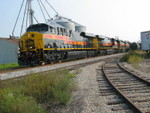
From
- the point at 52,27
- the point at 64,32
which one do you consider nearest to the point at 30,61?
the point at 52,27

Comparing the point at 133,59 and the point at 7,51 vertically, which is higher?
the point at 7,51

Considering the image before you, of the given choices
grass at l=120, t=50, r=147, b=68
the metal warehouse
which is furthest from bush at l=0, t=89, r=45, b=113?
the metal warehouse

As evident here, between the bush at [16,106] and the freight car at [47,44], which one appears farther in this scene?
the freight car at [47,44]

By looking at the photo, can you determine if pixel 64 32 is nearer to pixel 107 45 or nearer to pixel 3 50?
pixel 107 45

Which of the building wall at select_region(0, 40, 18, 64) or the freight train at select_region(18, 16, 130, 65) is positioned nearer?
the freight train at select_region(18, 16, 130, 65)

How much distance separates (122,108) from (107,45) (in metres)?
30.7

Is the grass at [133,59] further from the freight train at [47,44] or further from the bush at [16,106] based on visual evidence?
the bush at [16,106]

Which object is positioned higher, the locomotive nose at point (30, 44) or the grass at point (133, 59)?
the locomotive nose at point (30, 44)

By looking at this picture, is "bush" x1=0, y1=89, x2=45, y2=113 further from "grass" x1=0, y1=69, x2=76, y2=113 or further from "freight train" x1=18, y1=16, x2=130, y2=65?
"freight train" x1=18, y1=16, x2=130, y2=65

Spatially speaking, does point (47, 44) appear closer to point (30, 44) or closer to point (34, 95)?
point (30, 44)

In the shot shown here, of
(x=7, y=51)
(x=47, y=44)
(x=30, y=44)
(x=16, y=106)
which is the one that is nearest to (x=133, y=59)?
(x=47, y=44)

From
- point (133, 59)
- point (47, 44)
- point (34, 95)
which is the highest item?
point (47, 44)

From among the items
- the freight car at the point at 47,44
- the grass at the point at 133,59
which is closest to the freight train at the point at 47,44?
the freight car at the point at 47,44

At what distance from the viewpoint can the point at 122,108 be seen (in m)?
4.25
